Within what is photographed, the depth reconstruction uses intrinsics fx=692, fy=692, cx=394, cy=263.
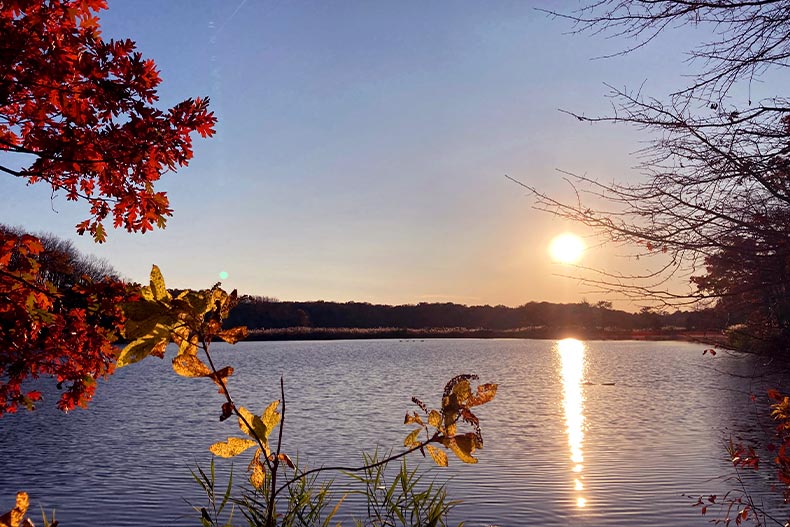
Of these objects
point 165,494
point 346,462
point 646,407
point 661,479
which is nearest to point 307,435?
point 346,462

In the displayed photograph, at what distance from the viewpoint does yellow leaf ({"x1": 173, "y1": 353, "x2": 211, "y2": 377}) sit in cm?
205

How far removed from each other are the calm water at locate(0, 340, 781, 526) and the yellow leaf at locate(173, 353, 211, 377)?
13.5ft

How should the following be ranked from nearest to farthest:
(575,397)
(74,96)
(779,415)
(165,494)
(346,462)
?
(74,96)
(779,415)
(165,494)
(346,462)
(575,397)

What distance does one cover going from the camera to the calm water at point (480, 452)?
34.0ft

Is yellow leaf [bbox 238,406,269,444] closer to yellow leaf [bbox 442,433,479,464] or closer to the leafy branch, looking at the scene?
the leafy branch

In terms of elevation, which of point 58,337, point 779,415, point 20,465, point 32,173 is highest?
point 32,173

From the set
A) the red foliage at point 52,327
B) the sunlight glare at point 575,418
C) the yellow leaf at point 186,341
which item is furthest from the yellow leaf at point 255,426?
the sunlight glare at point 575,418

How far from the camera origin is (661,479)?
11992 mm

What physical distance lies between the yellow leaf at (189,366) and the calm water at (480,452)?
4106 millimetres

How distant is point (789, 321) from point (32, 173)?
5.49m

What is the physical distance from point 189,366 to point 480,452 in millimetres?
13750

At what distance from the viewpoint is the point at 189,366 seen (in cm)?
207

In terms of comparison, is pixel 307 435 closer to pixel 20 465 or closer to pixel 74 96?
pixel 20 465

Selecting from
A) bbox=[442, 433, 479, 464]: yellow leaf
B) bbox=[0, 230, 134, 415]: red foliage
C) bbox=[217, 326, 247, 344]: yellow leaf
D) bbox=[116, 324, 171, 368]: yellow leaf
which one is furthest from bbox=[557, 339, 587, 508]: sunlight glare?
bbox=[116, 324, 171, 368]: yellow leaf
